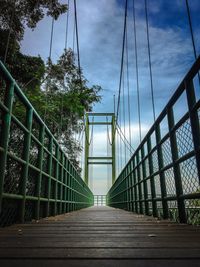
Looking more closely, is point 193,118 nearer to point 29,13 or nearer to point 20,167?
point 20,167

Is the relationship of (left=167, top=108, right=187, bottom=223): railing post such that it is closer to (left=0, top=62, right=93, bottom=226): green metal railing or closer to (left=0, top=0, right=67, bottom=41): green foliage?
(left=0, top=62, right=93, bottom=226): green metal railing

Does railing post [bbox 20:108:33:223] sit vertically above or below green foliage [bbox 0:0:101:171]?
below

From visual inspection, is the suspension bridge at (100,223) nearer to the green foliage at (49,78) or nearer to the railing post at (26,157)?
the railing post at (26,157)

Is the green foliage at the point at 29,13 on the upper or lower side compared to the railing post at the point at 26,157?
upper

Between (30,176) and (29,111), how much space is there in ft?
2.80

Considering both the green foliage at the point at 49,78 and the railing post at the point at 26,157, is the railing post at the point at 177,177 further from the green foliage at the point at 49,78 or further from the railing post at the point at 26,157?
the green foliage at the point at 49,78

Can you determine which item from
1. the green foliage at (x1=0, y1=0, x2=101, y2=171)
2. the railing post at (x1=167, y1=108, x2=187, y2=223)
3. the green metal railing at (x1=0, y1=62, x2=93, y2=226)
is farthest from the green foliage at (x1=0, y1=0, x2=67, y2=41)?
the railing post at (x1=167, y1=108, x2=187, y2=223)

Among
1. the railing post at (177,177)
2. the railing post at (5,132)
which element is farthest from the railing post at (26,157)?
the railing post at (177,177)

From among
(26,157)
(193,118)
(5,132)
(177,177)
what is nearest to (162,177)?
(177,177)

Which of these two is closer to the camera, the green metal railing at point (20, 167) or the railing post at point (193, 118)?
the railing post at point (193, 118)

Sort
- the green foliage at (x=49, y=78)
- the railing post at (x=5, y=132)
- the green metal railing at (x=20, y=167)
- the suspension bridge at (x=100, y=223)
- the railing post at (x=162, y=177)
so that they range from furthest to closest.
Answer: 1. the green foliage at (x=49, y=78)
2. the railing post at (x=162, y=177)
3. the green metal railing at (x=20, y=167)
4. the railing post at (x=5, y=132)
5. the suspension bridge at (x=100, y=223)

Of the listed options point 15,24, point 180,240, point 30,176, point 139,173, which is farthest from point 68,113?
point 180,240

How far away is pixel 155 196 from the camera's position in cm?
310

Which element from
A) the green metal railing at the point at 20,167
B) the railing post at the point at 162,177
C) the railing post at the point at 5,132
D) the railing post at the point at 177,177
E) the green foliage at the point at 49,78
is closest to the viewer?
the railing post at the point at 5,132
